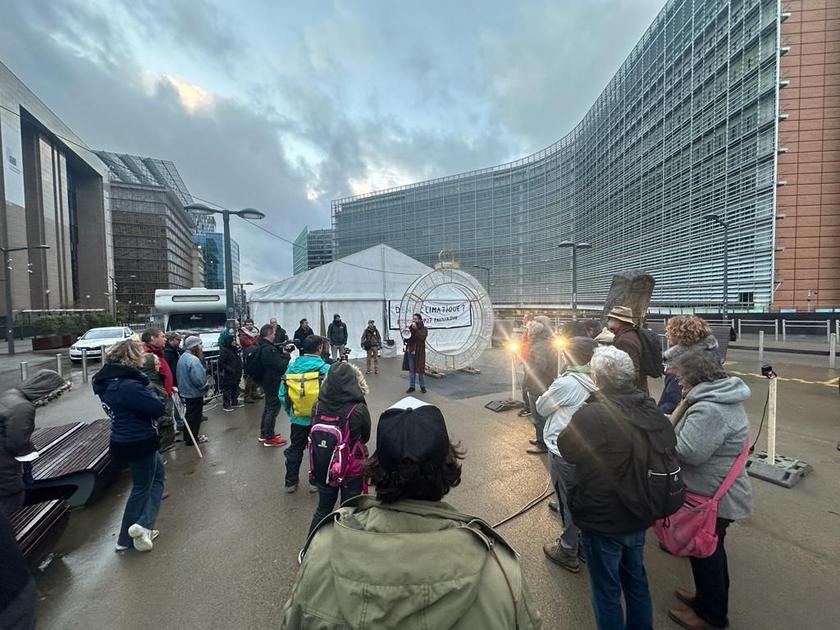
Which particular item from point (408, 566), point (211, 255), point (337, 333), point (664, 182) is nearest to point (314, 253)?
point (664, 182)

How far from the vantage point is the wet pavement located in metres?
2.49

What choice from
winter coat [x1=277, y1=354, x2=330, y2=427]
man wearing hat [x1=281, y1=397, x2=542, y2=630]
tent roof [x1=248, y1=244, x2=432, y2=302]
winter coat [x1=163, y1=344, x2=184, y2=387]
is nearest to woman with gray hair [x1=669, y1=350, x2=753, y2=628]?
man wearing hat [x1=281, y1=397, x2=542, y2=630]

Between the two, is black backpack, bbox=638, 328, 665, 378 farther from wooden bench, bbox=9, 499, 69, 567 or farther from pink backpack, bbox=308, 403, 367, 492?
wooden bench, bbox=9, 499, 69, 567

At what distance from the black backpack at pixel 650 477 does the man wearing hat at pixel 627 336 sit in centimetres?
231

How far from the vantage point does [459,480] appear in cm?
123

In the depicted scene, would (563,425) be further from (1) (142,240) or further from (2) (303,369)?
(1) (142,240)

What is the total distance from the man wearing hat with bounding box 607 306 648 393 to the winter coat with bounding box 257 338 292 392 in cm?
441

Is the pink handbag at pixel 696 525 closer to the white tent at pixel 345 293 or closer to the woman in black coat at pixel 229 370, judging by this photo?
the woman in black coat at pixel 229 370

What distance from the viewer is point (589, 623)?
92.9 inches

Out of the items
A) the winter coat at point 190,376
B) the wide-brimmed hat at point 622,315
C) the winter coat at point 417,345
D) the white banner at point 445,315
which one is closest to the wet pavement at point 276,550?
the winter coat at point 190,376

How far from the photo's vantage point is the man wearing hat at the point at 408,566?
95 centimetres

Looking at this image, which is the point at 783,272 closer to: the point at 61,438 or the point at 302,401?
the point at 302,401

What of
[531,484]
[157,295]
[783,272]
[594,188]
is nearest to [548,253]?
[594,188]

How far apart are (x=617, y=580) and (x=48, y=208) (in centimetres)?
6032
